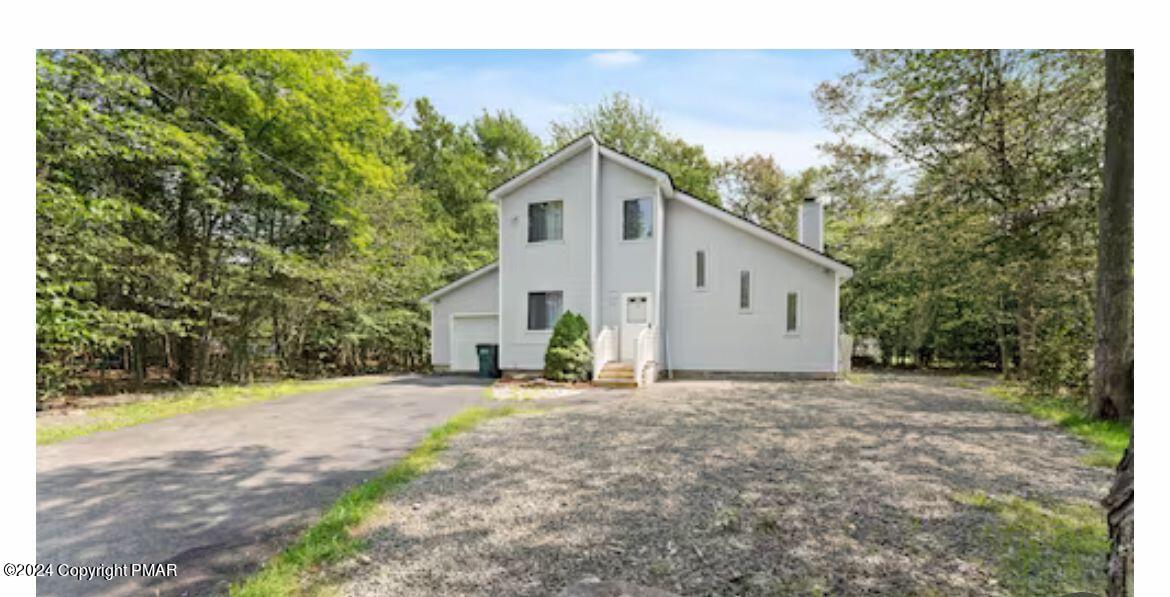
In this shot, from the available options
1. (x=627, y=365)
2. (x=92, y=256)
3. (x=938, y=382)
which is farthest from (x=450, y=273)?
(x=938, y=382)

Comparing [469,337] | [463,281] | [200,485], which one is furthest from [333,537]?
[463,281]

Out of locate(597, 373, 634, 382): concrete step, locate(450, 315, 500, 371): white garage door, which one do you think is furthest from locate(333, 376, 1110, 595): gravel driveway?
locate(450, 315, 500, 371): white garage door

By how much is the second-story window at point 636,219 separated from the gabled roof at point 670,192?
628 mm

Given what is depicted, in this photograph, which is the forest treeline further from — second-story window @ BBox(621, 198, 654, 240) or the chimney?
second-story window @ BBox(621, 198, 654, 240)

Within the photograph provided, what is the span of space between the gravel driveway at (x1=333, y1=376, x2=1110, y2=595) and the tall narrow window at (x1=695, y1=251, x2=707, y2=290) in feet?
18.9

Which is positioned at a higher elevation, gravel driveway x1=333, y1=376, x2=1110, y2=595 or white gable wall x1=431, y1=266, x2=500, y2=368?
white gable wall x1=431, y1=266, x2=500, y2=368

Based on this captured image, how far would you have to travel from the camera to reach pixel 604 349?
34.4ft

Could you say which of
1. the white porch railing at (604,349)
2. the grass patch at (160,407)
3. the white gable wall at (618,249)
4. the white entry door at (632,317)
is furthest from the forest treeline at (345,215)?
the white porch railing at (604,349)

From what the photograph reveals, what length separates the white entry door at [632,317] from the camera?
1083 centimetres

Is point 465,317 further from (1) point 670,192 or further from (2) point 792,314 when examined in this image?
(2) point 792,314

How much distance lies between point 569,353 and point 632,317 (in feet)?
6.08

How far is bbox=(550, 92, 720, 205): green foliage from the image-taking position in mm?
20750

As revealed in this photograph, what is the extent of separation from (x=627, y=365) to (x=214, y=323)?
8.63 metres

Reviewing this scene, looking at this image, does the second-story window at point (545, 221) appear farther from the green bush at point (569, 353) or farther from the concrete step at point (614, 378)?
the concrete step at point (614, 378)
